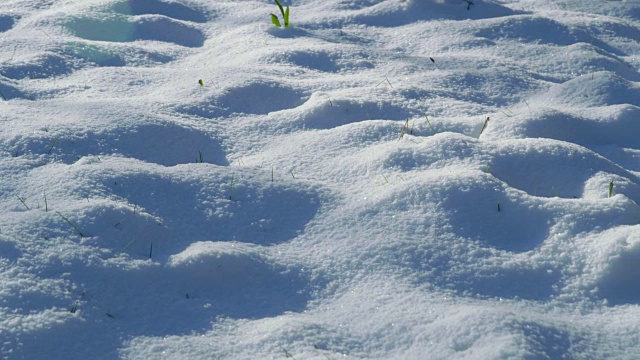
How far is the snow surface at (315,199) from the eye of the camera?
1.49 metres

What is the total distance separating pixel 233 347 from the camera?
146 centimetres

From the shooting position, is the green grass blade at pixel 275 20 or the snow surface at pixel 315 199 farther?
the green grass blade at pixel 275 20

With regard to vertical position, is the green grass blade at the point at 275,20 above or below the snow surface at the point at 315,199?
above

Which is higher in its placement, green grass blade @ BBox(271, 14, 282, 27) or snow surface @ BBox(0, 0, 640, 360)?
green grass blade @ BBox(271, 14, 282, 27)

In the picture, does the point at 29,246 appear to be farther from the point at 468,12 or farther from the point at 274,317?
the point at 468,12

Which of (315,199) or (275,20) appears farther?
(275,20)

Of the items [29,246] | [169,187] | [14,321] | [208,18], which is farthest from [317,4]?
[14,321]

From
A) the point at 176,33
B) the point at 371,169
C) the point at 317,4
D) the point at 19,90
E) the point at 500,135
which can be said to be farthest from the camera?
A: the point at 317,4

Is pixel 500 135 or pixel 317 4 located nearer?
pixel 500 135

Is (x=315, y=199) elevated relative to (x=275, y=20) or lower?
lower

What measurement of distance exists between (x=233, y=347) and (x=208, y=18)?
2351 mm

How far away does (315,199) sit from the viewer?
1.95 metres

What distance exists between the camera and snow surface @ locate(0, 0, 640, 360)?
1.49 meters

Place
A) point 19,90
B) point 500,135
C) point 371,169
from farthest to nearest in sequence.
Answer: point 19,90
point 500,135
point 371,169
